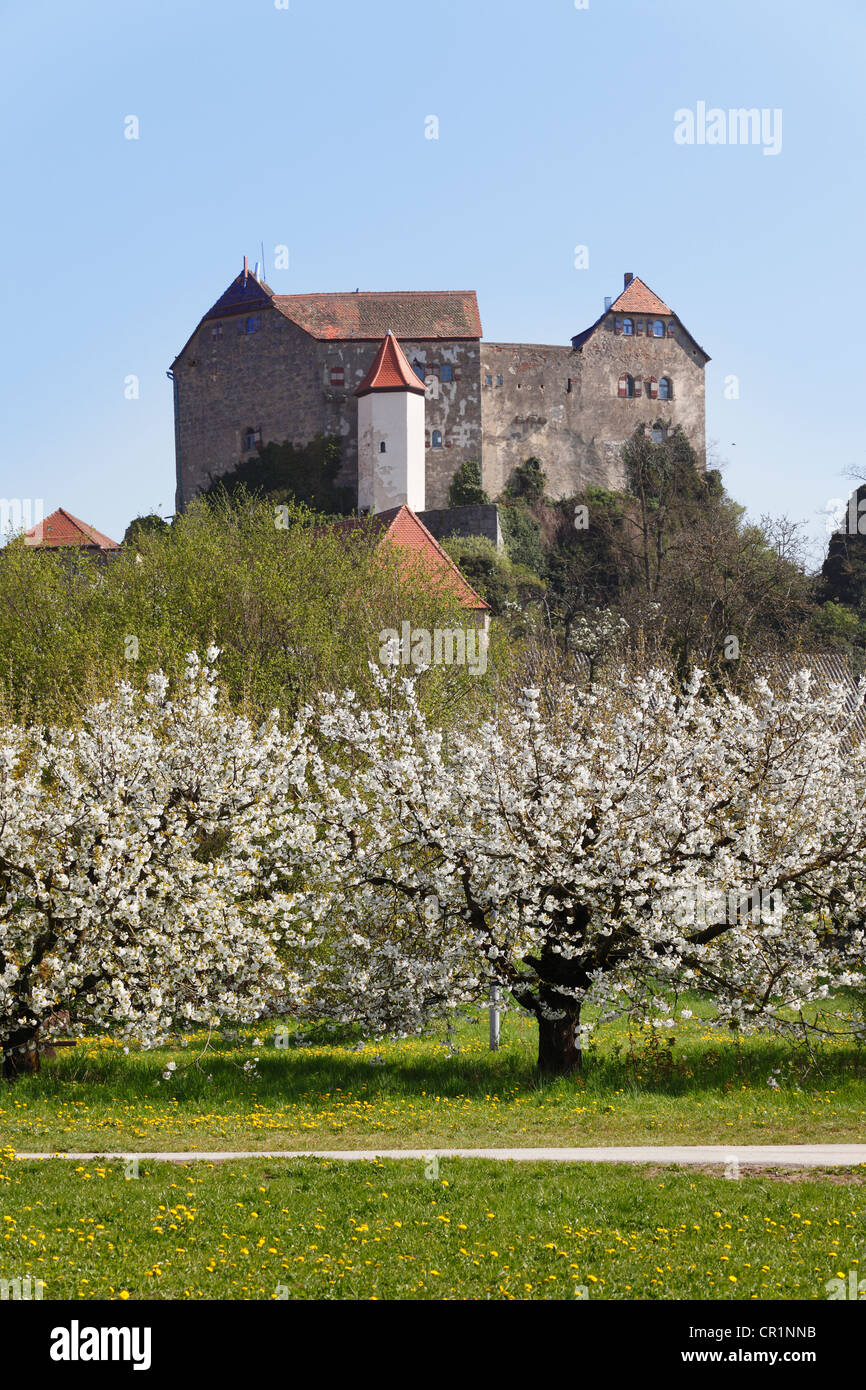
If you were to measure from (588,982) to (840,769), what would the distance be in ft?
15.7

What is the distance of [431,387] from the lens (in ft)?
241

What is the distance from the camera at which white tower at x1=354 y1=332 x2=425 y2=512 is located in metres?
68.1

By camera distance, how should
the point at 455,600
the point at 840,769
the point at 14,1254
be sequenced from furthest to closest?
the point at 455,600 → the point at 840,769 → the point at 14,1254

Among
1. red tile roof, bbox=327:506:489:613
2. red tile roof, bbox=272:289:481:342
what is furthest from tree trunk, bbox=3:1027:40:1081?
red tile roof, bbox=272:289:481:342

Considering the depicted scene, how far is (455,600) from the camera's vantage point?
34500 millimetres

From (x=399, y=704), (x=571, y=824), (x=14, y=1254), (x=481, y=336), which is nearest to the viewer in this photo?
(x=14, y=1254)

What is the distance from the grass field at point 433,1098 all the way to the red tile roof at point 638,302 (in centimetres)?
7048

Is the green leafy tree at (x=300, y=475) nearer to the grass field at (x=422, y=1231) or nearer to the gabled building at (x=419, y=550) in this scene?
the gabled building at (x=419, y=550)

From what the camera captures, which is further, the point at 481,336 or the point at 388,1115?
the point at 481,336

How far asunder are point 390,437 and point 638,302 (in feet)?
79.2

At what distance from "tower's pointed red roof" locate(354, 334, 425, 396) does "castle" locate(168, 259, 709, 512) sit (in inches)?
33.6

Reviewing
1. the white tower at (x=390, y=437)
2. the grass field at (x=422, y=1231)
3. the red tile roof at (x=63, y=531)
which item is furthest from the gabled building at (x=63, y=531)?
the grass field at (x=422, y=1231)
